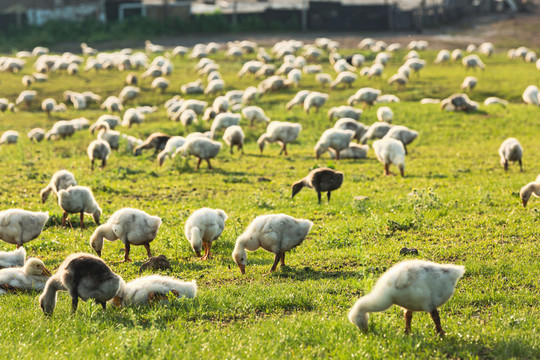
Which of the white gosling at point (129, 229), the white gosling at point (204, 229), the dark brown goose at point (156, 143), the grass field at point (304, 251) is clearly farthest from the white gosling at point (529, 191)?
the dark brown goose at point (156, 143)

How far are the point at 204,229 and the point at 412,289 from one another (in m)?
4.95

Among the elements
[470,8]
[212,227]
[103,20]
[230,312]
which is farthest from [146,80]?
[470,8]

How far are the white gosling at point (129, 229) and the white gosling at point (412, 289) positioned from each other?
15.6 feet

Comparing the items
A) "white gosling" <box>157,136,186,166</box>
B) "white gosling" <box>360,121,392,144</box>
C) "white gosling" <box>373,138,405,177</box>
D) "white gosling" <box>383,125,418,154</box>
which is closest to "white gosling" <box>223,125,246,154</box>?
"white gosling" <box>157,136,186,166</box>

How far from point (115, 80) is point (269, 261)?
31921 millimetres

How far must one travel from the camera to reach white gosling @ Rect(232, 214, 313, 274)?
10.1 metres

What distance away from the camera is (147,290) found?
28.3 ft

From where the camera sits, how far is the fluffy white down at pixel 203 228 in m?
11.1

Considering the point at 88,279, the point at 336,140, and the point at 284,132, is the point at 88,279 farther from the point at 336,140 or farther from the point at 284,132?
the point at 284,132

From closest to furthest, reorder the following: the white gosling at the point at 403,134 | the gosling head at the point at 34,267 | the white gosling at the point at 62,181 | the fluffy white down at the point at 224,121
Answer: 1. the gosling head at the point at 34,267
2. the white gosling at the point at 62,181
3. the white gosling at the point at 403,134
4. the fluffy white down at the point at 224,121

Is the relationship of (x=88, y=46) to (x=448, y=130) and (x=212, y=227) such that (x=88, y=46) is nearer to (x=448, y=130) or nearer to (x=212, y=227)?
(x=448, y=130)

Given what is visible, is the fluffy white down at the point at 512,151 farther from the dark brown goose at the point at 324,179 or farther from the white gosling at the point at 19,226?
the white gosling at the point at 19,226

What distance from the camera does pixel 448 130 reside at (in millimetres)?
25641

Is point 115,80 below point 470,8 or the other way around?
below
